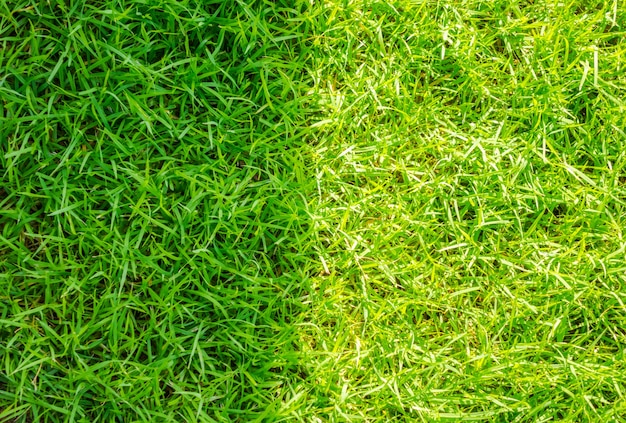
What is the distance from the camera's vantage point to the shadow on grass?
79.1 inches

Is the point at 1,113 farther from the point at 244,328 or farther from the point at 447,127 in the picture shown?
the point at 447,127

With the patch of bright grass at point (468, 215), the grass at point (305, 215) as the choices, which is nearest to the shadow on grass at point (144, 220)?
the grass at point (305, 215)

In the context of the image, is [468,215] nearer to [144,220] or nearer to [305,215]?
[305,215]

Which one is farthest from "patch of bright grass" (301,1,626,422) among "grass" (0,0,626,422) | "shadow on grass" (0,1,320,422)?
"shadow on grass" (0,1,320,422)

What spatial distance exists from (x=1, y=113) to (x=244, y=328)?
3.42 ft

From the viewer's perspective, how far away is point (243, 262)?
6.95ft

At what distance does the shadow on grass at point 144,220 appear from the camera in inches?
79.1

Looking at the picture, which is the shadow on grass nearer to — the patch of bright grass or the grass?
the grass

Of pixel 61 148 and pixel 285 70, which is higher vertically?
pixel 285 70

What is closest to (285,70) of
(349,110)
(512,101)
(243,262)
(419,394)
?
(349,110)

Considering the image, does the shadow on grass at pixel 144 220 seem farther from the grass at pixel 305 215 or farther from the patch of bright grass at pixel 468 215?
the patch of bright grass at pixel 468 215

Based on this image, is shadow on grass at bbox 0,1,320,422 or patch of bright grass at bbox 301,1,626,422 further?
patch of bright grass at bbox 301,1,626,422

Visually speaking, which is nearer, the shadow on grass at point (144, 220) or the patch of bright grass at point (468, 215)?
the shadow on grass at point (144, 220)

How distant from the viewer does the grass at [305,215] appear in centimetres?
204
